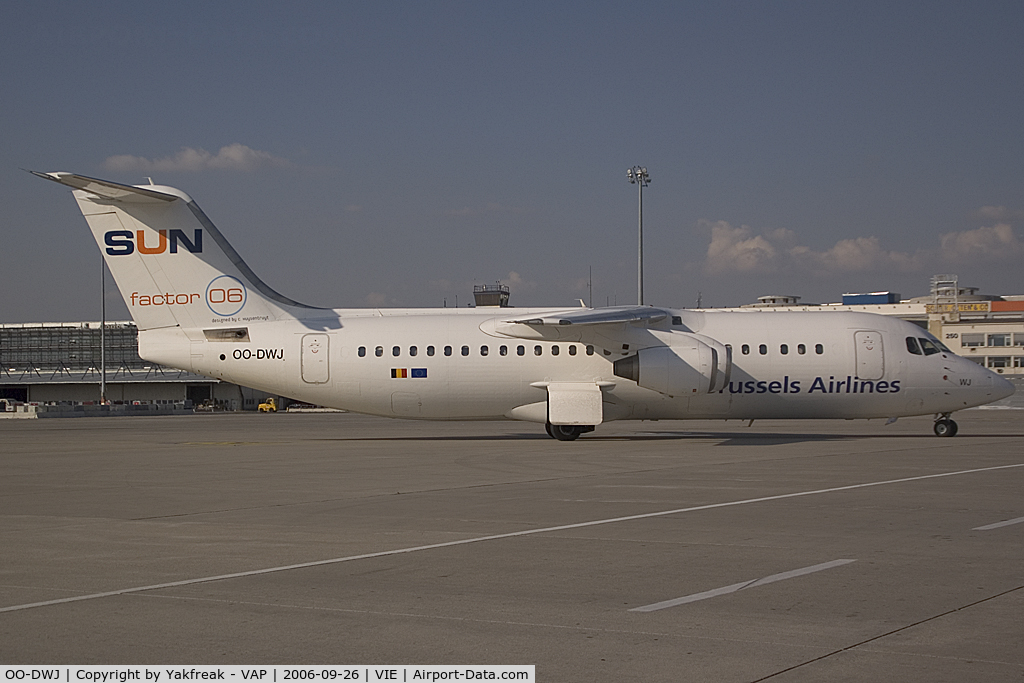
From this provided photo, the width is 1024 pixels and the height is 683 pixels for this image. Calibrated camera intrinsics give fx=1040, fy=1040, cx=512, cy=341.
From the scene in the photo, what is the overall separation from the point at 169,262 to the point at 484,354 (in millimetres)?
9620

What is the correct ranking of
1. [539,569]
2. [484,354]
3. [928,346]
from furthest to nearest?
[928,346]
[484,354]
[539,569]

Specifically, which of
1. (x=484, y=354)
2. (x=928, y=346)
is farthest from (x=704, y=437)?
(x=484, y=354)

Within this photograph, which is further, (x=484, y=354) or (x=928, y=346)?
(x=928, y=346)

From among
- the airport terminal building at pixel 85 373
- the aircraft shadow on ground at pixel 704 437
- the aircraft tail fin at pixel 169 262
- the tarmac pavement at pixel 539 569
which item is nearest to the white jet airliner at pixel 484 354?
the aircraft tail fin at pixel 169 262

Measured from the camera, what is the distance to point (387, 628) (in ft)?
24.2

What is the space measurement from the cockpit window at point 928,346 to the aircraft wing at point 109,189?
22414 mm

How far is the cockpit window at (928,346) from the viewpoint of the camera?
1208 inches

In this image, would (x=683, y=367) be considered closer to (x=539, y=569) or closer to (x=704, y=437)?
(x=704, y=437)

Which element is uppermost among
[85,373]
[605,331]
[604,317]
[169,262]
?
[169,262]

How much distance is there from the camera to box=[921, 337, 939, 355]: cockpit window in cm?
3069

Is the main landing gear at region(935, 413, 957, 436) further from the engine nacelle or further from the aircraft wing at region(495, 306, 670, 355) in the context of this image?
the aircraft wing at region(495, 306, 670, 355)

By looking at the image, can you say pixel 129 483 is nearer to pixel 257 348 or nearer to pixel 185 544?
pixel 185 544

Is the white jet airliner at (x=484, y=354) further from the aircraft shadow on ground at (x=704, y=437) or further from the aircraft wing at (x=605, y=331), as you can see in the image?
the aircraft shadow on ground at (x=704, y=437)

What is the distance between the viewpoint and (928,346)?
101 ft
